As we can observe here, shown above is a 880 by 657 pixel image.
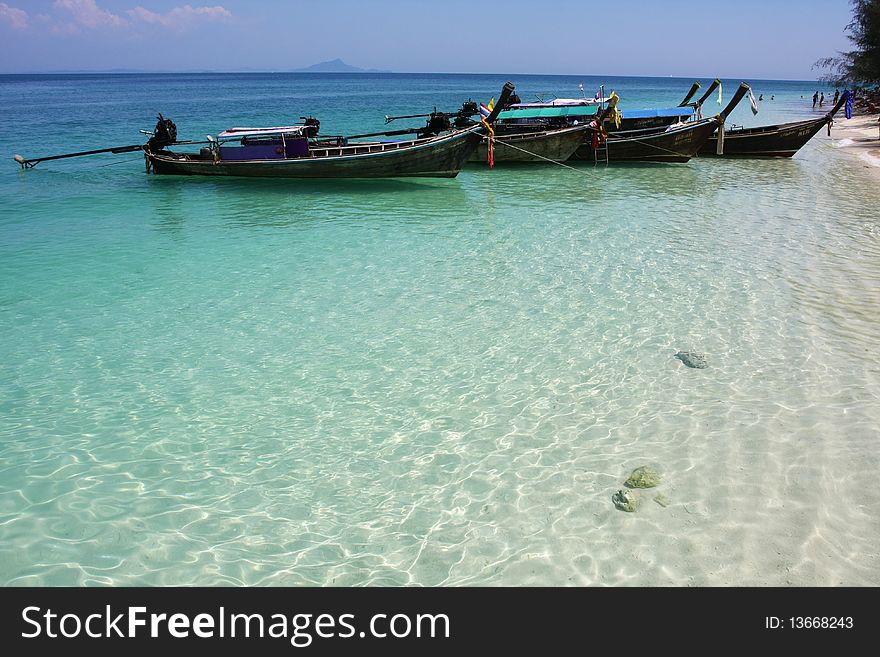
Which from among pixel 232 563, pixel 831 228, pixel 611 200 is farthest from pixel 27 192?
pixel 831 228

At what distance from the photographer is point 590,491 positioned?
5.48 m

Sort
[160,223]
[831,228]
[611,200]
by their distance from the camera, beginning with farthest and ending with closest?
[611,200] → [160,223] → [831,228]

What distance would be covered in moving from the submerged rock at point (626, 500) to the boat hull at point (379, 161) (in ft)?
52.9

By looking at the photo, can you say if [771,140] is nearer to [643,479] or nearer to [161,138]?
[161,138]

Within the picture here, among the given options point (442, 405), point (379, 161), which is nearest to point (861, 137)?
point (379, 161)

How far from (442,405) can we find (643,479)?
2373mm

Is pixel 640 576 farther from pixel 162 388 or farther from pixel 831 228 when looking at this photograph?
pixel 831 228

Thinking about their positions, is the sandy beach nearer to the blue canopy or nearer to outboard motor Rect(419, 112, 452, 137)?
the blue canopy

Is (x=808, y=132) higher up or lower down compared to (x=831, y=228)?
higher up

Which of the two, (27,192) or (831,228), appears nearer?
(831,228)

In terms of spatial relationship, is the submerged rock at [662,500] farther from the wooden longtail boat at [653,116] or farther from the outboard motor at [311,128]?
the wooden longtail boat at [653,116]

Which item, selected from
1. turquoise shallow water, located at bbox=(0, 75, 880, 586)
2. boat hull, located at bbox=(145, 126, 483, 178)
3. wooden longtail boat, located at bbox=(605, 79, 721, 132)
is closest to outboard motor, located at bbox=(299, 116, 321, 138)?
boat hull, located at bbox=(145, 126, 483, 178)
